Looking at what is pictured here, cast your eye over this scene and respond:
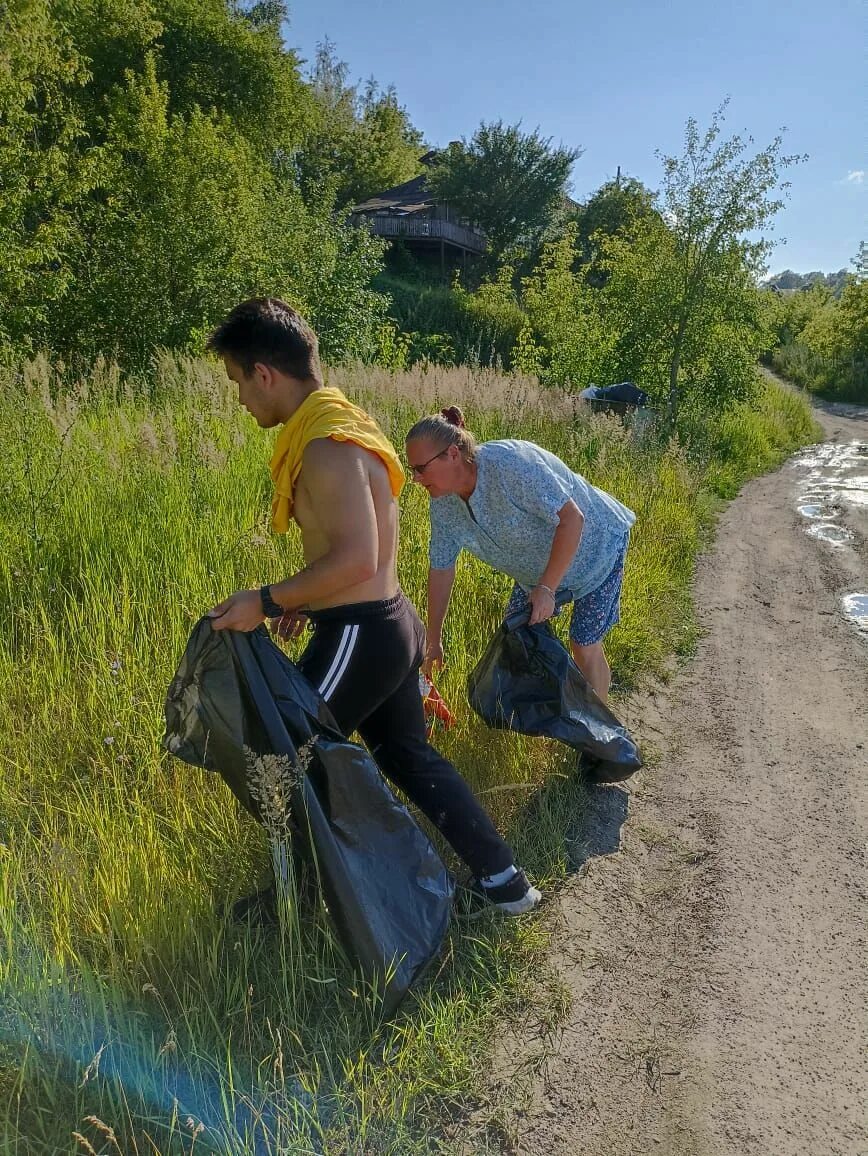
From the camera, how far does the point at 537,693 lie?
3062mm

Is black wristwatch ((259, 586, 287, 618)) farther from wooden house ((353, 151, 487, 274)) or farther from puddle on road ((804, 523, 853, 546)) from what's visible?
wooden house ((353, 151, 487, 274))

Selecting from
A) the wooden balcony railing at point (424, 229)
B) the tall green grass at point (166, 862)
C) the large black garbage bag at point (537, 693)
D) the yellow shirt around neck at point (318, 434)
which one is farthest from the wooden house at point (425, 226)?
the yellow shirt around neck at point (318, 434)

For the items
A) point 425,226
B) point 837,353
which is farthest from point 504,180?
point 837,353

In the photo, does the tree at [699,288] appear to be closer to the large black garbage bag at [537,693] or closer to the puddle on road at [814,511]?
the puddle on road at [814,511]

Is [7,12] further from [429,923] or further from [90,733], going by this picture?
[429,923]

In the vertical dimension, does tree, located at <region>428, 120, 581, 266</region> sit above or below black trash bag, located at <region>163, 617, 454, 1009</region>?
above

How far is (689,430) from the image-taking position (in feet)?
34.9

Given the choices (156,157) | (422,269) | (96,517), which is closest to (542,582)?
(96,517)

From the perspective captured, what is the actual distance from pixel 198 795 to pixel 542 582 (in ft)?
4.78

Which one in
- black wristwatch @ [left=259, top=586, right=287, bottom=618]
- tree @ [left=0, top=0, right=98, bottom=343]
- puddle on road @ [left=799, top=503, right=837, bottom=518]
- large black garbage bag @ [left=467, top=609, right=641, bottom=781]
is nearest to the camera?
black wristwatch @ [left=259, top=586, right=287, bottom=618]

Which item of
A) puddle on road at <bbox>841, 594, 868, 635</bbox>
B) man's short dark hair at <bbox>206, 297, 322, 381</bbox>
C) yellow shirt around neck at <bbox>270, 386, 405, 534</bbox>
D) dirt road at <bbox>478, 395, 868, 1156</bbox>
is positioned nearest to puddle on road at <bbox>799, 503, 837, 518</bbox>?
puddle on road at <bbox>841, 594, 868, 635</bbox>

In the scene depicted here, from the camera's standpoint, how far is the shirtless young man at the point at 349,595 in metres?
1.93

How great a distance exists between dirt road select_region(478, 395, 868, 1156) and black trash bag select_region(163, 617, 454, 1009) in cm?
49

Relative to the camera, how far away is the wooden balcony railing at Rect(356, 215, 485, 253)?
3294 centimetres
